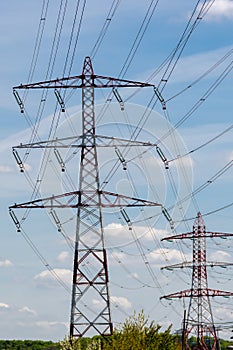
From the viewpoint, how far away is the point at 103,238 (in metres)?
71.0

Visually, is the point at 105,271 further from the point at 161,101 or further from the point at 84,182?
the point at 161,101

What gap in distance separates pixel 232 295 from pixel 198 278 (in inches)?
189

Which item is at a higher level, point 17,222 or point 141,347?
point 17,222

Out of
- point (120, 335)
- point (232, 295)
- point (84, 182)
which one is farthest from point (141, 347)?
point (232, 295)

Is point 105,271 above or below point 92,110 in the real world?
below

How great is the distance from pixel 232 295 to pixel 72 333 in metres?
42.6

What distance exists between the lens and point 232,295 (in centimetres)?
10794

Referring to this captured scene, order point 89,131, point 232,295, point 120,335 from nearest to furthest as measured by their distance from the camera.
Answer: point 120,335
point 89,131
point 232,295

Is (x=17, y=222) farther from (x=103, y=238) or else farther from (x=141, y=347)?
(x=141, y=347)

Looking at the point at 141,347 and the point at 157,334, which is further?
the point at 157,334

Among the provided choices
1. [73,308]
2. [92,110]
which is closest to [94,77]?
[92,110]

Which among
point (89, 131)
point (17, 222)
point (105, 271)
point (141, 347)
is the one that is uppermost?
point (89, 131)

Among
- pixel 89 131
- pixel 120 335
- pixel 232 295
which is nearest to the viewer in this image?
pixel 120 335

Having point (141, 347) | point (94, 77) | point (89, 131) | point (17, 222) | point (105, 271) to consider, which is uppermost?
point (94, 77)
